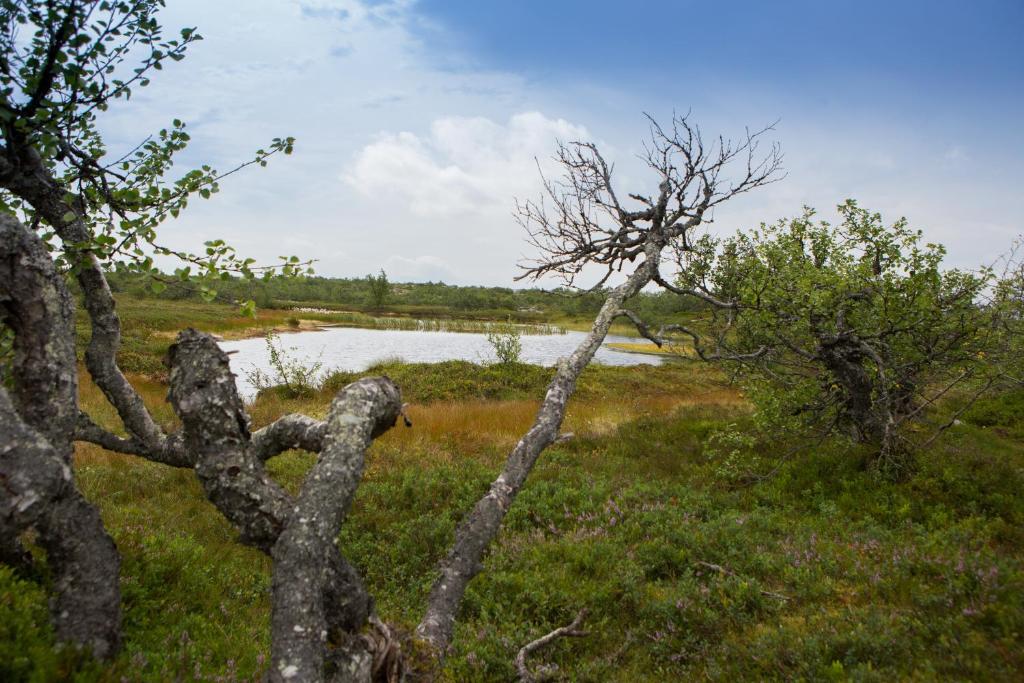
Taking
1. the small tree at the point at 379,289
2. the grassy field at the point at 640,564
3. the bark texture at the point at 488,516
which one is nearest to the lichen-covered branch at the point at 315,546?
the bark texture at the point at 488,516

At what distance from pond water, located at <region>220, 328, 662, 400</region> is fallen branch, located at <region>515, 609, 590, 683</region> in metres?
22.6

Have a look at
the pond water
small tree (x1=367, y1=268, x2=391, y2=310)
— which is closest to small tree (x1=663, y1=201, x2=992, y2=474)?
the pond water

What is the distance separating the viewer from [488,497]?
17.8 ft

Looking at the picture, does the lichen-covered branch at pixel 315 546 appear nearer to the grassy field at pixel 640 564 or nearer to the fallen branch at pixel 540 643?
the grassy field at pixel 640 564

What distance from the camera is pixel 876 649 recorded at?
182 inches

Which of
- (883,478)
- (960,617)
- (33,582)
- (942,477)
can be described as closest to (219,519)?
(33,582)

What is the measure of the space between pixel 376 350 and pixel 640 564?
37.8 meters

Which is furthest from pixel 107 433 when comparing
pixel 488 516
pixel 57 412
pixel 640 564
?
pixel 640 564

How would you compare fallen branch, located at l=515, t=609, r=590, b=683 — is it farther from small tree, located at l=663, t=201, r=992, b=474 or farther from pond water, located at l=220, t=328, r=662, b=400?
pond water, located at l=220, t=328, r=662, b=400

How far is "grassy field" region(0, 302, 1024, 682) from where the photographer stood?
15.1 feet

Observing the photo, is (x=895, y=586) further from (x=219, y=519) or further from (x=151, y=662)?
(x=219, y=519)

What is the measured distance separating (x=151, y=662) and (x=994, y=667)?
6448 mm

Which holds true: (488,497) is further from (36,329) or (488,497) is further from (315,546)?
(36,329)

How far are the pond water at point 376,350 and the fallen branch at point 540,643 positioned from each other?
74.1ft
